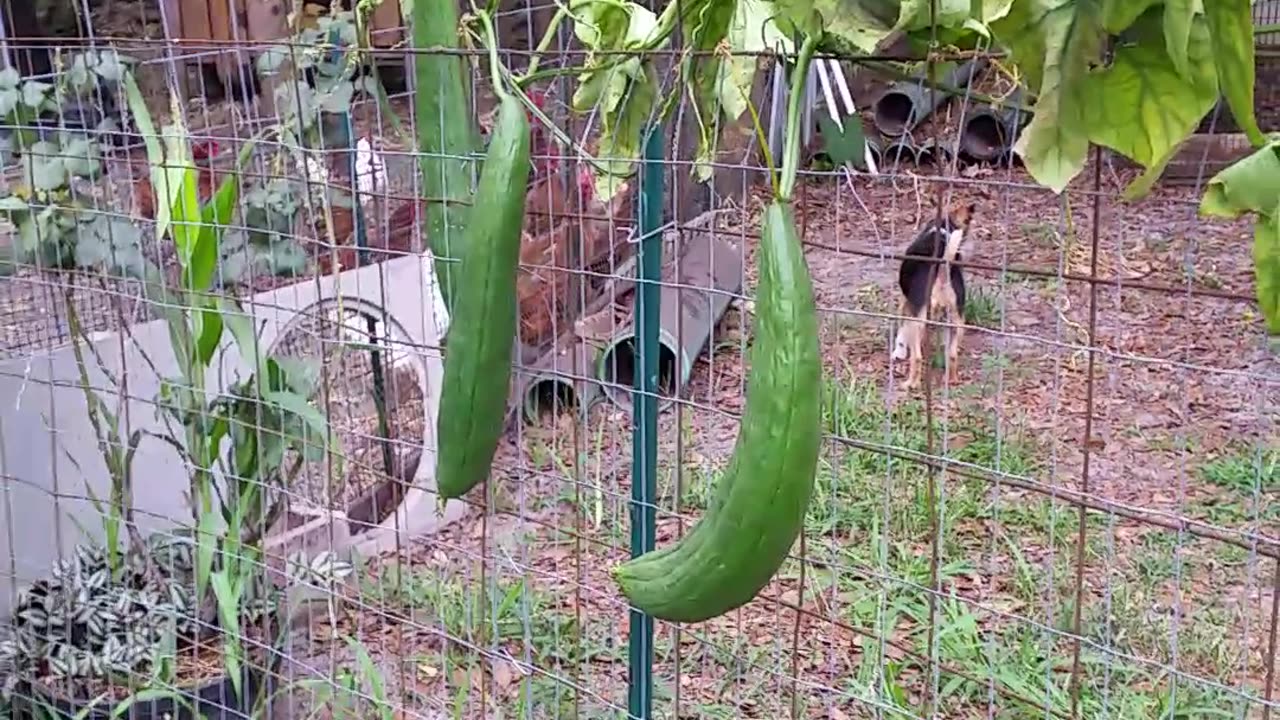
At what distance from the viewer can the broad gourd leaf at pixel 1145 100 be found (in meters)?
0.89

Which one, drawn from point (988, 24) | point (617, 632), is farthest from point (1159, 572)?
point (988, 24)

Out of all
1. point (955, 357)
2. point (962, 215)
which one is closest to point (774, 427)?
point (955, 357)

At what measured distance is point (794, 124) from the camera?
100 centimetres

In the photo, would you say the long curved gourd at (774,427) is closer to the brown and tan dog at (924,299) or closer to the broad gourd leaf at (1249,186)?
the broad gourd leaf at (1249,186)

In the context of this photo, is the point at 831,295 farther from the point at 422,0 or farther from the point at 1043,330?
the point at 422,0

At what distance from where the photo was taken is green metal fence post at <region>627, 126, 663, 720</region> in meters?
1.54

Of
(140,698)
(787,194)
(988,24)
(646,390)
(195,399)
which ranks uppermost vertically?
(988,24)

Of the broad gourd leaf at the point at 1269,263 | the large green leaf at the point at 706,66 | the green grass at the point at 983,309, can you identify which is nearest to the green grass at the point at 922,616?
the large green leaf at the point at 706,66

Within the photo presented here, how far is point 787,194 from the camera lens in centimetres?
97

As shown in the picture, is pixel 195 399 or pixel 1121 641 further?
pixel 1121 641

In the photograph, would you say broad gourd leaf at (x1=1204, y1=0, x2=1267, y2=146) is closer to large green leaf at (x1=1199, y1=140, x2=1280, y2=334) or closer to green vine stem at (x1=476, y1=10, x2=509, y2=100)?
large green leaf at (x1=1199, y1=140, x2=1280, y2=334)

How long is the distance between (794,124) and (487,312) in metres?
0.37

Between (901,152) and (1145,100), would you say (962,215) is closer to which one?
(901,152)

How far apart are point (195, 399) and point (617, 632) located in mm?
991
